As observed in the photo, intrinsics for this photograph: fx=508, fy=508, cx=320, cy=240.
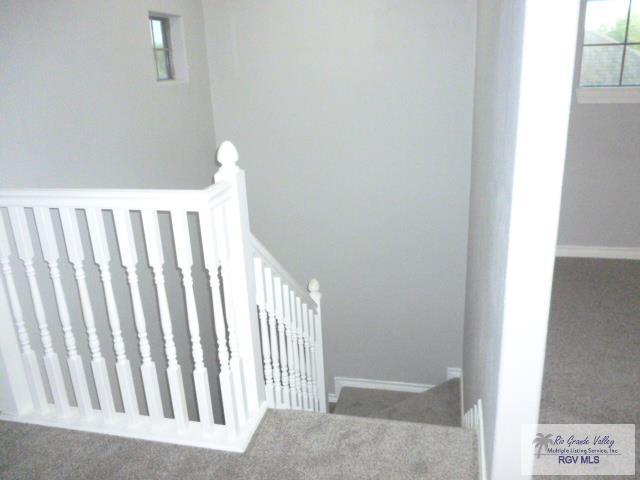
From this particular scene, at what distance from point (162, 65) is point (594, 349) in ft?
11.3

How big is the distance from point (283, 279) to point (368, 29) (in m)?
2.41

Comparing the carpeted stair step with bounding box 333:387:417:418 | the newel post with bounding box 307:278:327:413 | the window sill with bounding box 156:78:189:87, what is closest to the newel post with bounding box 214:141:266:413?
the newel post with bounding box 307:278:327:413

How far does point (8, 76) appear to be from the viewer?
7.57 ft

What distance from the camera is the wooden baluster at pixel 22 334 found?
1.93 meters

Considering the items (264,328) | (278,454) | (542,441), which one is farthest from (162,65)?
(542,441)

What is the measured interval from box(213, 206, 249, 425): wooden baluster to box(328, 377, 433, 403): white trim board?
9.90 feet

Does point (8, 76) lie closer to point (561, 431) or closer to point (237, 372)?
point (237, 372)

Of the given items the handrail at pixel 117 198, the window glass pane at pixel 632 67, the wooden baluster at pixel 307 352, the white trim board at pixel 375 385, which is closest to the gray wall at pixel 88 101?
the handrail at pixel 117 198

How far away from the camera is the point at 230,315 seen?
6.22ft

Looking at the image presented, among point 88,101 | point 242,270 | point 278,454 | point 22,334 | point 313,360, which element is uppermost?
point 88,101

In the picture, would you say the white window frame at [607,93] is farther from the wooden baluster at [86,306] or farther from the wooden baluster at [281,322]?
the wooden baluster at [86,306]

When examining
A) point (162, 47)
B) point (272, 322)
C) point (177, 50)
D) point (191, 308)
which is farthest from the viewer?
point (177, 50)

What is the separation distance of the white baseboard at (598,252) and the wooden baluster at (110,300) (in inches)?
124

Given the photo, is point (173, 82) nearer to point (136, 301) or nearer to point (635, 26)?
point (136, 301)
